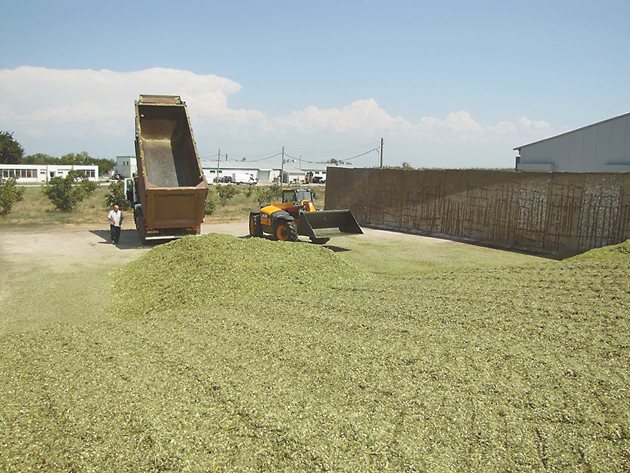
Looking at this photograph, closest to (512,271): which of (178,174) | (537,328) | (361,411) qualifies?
(537,328)

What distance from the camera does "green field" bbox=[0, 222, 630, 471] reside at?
4652 millimetres

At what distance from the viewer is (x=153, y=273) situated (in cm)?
1192

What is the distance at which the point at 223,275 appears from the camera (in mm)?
10773

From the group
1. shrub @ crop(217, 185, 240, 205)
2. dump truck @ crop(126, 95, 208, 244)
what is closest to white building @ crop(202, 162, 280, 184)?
shrub @ crop(217, 185, 240, 205)

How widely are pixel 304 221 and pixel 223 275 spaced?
6.06m

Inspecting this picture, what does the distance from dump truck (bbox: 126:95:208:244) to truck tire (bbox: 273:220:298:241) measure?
2323mm

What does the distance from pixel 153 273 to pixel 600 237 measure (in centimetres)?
1221

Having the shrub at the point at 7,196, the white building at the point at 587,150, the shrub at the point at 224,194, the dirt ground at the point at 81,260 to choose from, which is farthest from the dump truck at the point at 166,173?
the white building at the point at 587,150

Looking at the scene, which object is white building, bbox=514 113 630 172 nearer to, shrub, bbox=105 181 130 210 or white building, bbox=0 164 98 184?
shrub, bbox=105 181 130 210

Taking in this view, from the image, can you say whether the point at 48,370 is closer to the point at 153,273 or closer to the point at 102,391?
the point at 102,391

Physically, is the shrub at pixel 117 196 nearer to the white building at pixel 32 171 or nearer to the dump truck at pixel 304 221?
the dump truck at pixel 304 221

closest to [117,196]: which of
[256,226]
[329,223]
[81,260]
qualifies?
[256,226]

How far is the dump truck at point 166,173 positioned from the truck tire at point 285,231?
232 centimetres

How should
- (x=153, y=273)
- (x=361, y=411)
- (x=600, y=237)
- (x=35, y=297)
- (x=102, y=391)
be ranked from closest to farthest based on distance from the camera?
(x=361, y=411) < (x=102, y=391) < (x=35, y=297) < (x=153, y=273) < (x=600, y=237)
